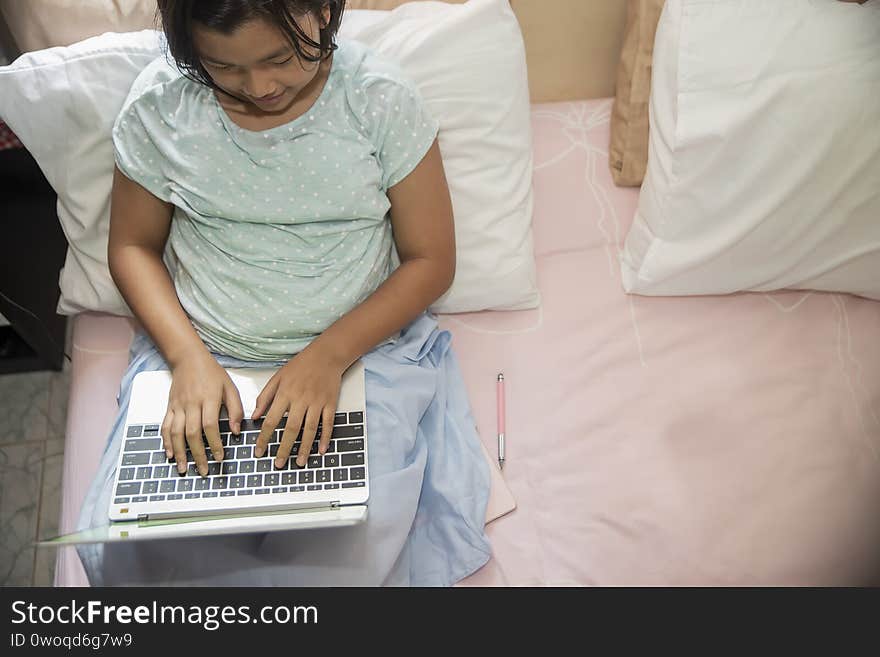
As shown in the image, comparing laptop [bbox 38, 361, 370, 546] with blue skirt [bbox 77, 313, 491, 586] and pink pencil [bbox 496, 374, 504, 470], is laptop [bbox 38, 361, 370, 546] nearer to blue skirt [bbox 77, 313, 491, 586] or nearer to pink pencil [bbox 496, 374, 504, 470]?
blue skirt [bbox 77, 313, 491, 586]

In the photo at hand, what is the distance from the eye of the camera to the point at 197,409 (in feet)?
3.01

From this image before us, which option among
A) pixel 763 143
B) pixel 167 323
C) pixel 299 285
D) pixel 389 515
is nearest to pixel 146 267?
pixel 167 323

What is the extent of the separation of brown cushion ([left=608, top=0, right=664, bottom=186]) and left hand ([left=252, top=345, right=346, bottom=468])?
2.03 ft

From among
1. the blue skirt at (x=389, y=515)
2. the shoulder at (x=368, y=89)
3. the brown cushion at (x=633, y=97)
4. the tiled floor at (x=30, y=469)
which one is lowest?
the blue skirt at (x=389, y=515)

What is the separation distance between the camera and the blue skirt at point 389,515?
2.97 feet

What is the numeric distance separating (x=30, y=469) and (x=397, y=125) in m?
1.01

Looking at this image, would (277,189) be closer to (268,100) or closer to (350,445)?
(268,100)

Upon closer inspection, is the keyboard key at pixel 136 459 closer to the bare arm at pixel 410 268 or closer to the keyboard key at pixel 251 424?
the keyboard key at pixel 251 424

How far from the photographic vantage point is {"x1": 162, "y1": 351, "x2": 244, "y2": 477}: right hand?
2.96 ft

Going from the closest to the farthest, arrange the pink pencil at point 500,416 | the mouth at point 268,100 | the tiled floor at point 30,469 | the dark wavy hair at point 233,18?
the dark wavy hair at point 233,18 < the mouth at point 268,100 < the pink pencil at point 500,416 < the tiled floor at point 30,469

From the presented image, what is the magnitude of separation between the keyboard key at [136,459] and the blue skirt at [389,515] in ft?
0.12

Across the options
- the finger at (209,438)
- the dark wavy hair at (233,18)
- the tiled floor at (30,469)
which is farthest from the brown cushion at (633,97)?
the tiled floor at (30,469)

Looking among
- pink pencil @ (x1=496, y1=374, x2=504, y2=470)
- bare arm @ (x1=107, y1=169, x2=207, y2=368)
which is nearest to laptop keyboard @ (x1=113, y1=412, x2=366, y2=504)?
bare arm @ (x1=107, y1=169, x2=207, y2=368)
